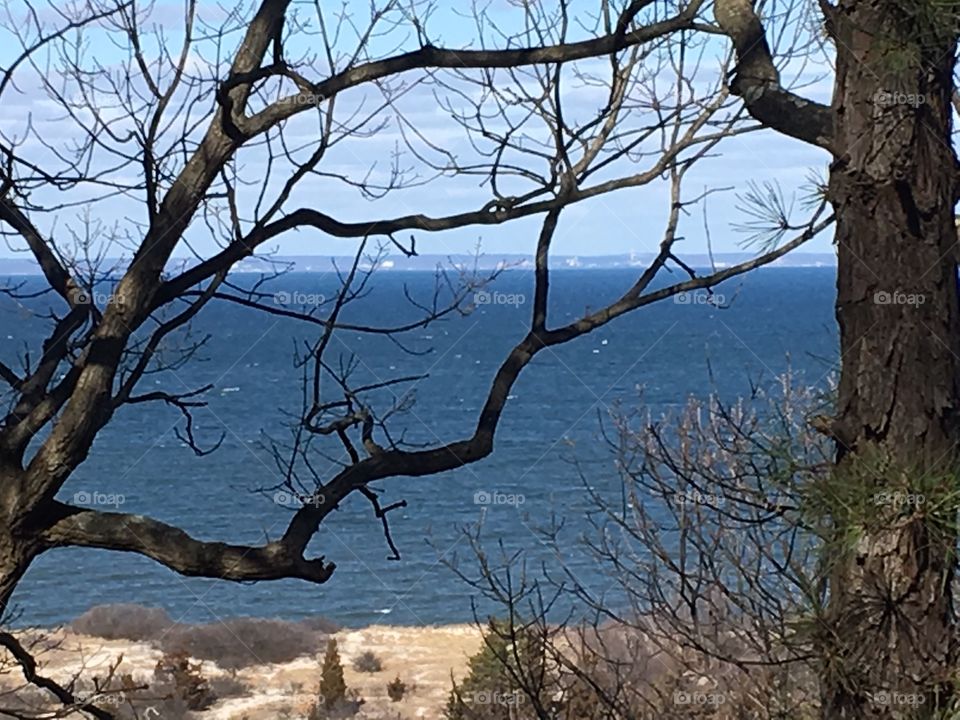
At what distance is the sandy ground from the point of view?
55.0ft

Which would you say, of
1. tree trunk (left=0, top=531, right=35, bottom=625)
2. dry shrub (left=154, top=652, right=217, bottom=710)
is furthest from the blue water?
dry shrub (left=154, top=652, right=217, bottom=710)

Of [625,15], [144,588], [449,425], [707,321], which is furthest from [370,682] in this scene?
[707,321]

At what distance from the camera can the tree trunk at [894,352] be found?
316 centimetres

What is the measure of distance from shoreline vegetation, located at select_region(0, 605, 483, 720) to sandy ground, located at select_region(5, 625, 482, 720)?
0.02m

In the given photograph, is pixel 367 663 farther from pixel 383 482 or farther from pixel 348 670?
pixel 383 482

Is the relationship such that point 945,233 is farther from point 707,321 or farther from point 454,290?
point 707,321

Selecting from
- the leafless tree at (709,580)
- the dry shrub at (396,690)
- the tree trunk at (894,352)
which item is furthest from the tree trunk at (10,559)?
the dry shrub at (396,690)

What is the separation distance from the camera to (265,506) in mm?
29203

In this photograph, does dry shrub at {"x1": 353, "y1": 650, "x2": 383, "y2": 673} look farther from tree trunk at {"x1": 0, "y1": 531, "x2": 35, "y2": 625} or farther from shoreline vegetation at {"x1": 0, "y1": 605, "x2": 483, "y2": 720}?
tree trunk at {"x1": 0, "y1": 531, "x2": 35, "y2": 625}

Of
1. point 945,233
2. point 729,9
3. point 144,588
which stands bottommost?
point 144,588

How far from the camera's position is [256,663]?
19594 millimetres

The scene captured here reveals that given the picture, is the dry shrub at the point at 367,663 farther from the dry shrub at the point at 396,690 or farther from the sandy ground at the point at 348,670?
the dry shrub at the point at 396,690

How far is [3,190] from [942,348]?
8.76ft

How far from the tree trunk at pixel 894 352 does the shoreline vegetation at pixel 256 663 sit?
1298cm
